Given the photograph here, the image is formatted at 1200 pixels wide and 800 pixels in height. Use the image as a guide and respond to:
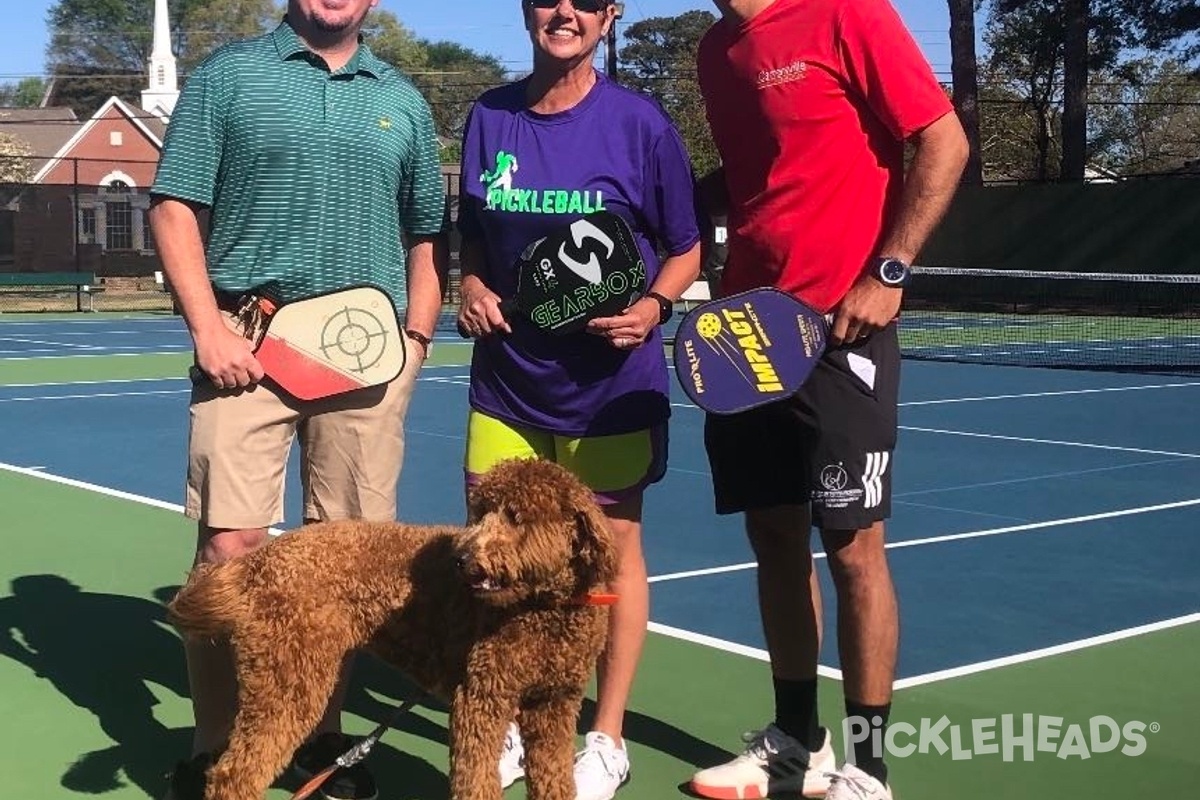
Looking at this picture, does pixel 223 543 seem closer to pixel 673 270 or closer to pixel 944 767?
pixel 673 270

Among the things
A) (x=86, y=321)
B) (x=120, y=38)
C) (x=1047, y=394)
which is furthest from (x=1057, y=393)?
(x=120, y=38)

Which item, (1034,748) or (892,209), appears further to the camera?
(1034,748)

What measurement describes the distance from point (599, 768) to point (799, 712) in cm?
60

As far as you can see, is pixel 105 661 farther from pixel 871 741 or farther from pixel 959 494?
pixel 959 494

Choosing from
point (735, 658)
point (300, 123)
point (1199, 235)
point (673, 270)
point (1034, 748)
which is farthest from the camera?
point (1199, 235)

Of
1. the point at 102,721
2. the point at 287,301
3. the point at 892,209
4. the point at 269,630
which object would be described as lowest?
the point at 102,721

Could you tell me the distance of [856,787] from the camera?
4184 mm

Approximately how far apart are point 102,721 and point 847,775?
232 centimetres

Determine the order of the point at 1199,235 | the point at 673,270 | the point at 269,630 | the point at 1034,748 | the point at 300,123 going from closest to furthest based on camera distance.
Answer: the point at 269,630, the point at 300,123, the point at 673,270, the point at 1034,748, the point at 1199,235

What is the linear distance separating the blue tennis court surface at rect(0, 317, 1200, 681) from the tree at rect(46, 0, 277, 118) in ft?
284

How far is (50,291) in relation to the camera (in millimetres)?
36406

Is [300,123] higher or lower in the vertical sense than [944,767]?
higher

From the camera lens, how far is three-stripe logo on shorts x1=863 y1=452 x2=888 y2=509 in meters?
4.13

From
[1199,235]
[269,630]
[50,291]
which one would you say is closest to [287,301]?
[269,630]
